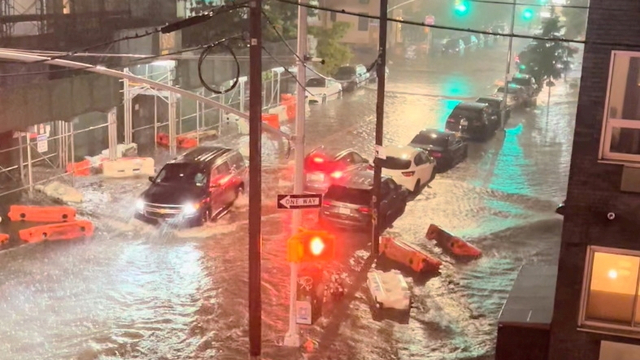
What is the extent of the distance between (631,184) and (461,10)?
22045 mm

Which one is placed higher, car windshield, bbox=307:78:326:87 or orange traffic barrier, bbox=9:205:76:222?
car windshield, bbox=307:78:326:87

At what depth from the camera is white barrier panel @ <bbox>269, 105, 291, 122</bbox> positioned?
36553mm

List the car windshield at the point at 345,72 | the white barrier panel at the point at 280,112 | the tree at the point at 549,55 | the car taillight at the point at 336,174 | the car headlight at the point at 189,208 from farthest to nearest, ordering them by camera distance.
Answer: the car windshield at the point at 345,72
the tree at the point at 549,55
the white barrier panel at the point at 280,112
the car taillight at the point at 336,174
the car headlight at the point at 189,208

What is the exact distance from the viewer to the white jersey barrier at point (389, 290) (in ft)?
52.3

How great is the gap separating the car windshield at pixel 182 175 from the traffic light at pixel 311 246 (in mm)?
9851

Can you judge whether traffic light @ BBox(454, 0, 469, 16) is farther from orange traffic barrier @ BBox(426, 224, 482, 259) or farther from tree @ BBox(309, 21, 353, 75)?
tree @ BBox(309, 21, 353, 75)

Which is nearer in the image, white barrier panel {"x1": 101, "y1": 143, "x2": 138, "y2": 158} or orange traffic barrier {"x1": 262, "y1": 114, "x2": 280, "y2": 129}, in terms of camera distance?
white barrier panel {"x1": 101, "y1": 143, "x2": 138, "y2": 158}

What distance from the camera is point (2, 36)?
2289cm

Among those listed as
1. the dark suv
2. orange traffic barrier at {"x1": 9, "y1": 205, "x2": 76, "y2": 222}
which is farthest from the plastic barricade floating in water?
orange traffic barrier at {"x1": 9, "y1": 205, "x2": 76, "y2": 222}

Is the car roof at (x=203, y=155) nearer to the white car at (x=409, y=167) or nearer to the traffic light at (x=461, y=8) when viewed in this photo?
the white car at (x=409, y=167)

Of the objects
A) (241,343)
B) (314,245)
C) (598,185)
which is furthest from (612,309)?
(241,343)

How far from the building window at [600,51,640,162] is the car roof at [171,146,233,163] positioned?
14.3 m

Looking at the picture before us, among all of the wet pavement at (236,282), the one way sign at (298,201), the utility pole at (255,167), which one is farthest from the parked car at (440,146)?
the utility pole at (255,167)

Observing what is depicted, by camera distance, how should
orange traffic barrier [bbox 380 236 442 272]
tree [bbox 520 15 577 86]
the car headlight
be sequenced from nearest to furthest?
orange traffic barrier [bbox 380 236 442 272] → the car headlight → tree [bbox 520 15 577 86]
